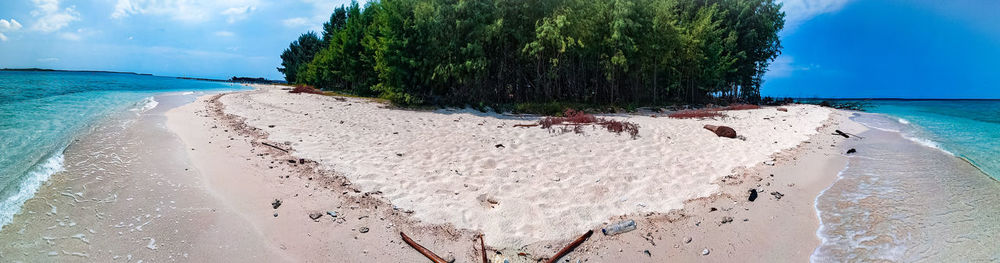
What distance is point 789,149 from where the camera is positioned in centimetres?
817

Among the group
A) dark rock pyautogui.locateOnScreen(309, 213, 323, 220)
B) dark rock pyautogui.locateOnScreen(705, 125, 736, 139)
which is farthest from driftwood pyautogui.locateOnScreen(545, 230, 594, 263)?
dark rock pyautogui.locateOnScreen(705, 125, 736, 139)

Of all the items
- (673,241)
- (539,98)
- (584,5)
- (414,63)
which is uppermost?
(584,5)

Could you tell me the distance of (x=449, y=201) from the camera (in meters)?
4.38

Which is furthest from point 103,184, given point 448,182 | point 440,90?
point 440,90

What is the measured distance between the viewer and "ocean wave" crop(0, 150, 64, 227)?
4031 mm

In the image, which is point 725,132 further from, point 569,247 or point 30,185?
point 30,185

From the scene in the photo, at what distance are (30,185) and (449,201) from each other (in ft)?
17.8

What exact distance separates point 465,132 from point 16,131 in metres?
10.2

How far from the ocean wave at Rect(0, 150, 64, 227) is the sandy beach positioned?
12 cm

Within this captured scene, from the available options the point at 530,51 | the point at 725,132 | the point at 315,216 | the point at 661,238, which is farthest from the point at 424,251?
the point at 530,51

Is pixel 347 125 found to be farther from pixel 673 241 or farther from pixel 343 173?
pixel 673 241

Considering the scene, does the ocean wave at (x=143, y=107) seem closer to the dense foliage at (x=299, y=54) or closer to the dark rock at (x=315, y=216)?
the dark rock at (x=315, y=216)

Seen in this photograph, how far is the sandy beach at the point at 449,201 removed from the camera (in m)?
3.37

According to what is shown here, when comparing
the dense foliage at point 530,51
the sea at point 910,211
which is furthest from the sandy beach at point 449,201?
the dense foliage at point 530,51
